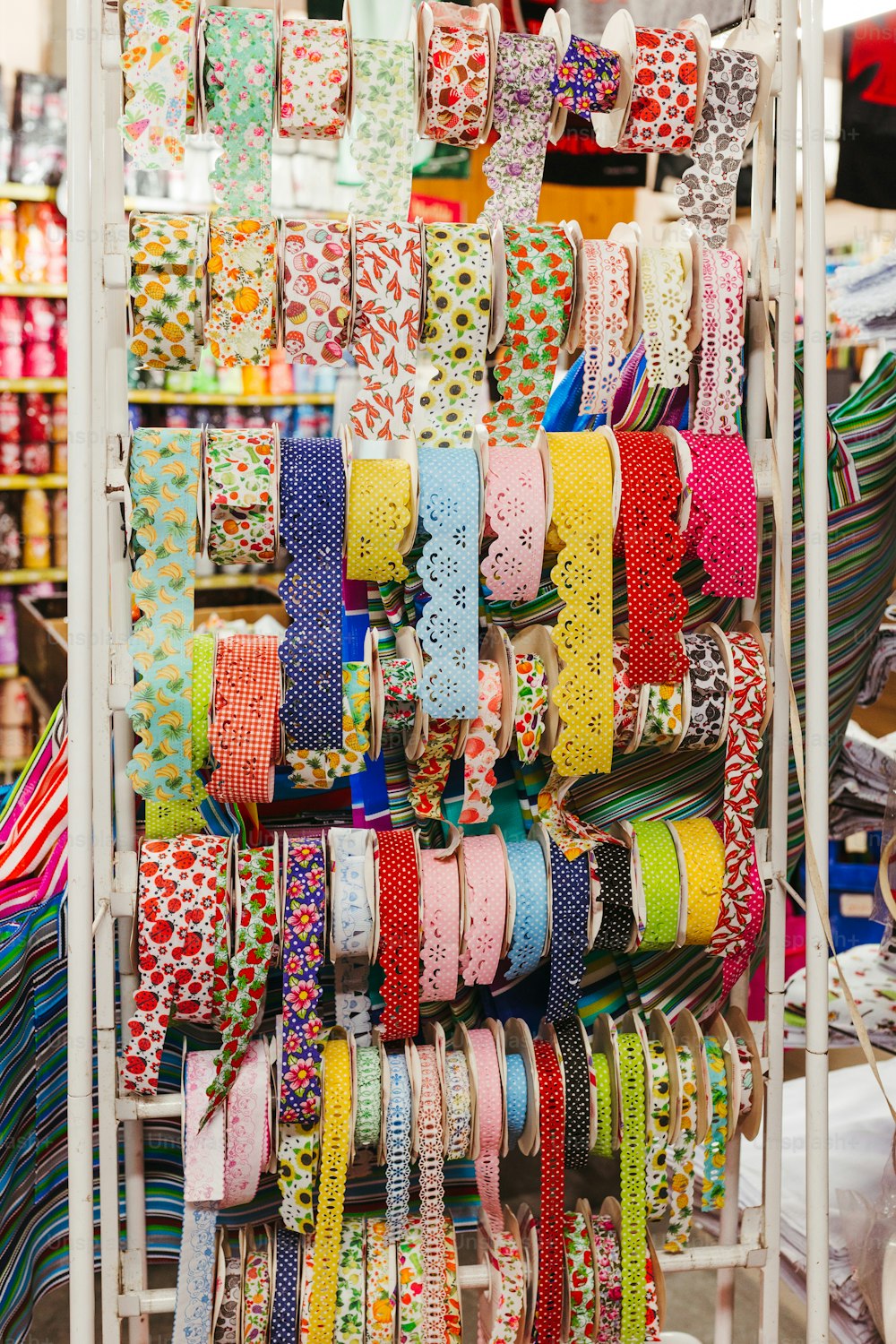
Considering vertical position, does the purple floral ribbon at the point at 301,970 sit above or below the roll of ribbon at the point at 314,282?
below

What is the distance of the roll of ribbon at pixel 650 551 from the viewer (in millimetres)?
1516

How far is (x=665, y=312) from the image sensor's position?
4.95 ft

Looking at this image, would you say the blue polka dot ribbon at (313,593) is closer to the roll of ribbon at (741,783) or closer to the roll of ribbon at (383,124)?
the roll of ribbon at (383,124)

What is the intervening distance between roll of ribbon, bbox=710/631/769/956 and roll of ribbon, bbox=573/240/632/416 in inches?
15.6

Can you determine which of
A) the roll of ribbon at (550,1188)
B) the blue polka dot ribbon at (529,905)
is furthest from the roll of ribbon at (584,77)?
the roll of ribbon at (550,1188)

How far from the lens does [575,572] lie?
151 centimetres

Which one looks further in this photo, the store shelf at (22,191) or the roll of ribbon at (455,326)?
the store shelf at (22,191)

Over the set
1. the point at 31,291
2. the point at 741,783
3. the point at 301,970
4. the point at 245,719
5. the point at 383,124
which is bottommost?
the point at 301,970

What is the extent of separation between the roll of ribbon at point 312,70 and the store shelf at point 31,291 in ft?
8.86

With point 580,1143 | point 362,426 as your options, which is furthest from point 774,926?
point 362,426

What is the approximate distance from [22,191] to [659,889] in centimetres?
325

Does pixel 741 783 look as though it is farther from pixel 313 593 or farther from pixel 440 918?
pixel 313 593

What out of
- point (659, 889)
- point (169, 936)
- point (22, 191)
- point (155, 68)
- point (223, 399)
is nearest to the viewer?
point (155, 68)

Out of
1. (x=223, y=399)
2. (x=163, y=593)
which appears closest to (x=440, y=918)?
(x=163, y=593)
